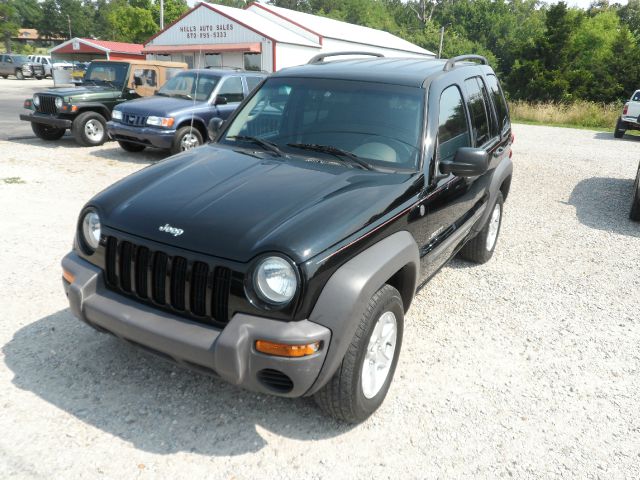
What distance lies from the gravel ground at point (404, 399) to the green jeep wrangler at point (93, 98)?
20.5ft

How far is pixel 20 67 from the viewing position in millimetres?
38781

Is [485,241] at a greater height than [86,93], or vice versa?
[86,93]

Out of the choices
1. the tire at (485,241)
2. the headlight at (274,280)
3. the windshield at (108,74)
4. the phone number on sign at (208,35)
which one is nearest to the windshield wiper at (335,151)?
the headlight at (274,280)

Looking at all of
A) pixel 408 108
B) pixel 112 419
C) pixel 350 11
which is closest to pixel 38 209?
pixel 112 419

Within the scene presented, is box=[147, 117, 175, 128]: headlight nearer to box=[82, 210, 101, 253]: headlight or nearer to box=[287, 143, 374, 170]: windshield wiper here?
box=[287, 143, 374, 170]: windshield wiper

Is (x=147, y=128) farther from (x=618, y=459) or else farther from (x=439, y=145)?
(x=618, y=459)

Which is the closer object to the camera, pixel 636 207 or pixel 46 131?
pixel 636 207

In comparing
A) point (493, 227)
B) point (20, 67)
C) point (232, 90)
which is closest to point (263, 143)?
point (493, 227)

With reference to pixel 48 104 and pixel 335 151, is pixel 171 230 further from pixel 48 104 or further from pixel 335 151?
pixel 48 104

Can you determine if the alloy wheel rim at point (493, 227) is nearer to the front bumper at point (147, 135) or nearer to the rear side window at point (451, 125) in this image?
the rear side window at point (451, 125)

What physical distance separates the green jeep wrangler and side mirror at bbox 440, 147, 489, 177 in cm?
952

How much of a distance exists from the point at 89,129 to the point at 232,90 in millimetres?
3333

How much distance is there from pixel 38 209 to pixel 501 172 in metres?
5.53

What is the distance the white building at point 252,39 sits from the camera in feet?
91.3
